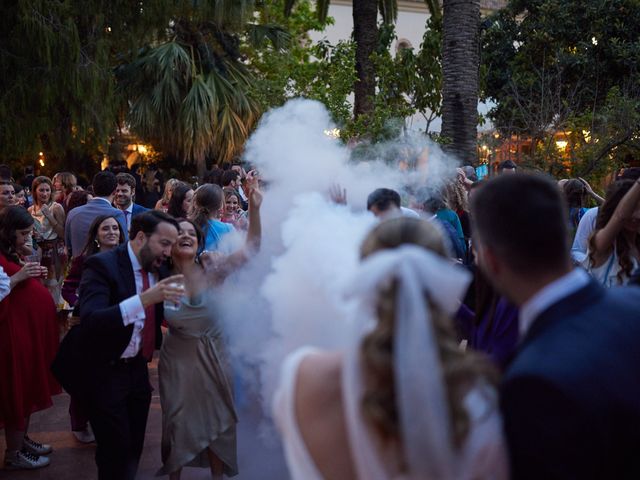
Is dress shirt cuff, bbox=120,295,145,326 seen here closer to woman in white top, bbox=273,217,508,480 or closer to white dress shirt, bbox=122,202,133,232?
woman in white top, bbox=273,217,508,480

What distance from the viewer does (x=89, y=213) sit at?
22.4 ft

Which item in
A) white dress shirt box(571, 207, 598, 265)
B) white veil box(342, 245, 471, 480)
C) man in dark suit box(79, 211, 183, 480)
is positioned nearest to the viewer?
white veil box(342, 245, 471, 480)

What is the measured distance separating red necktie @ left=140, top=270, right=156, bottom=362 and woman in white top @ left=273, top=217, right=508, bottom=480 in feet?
8.68

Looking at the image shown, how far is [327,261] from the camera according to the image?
9.13 ft

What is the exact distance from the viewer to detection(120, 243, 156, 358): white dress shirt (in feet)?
12.5

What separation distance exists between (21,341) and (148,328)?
1.46 meters

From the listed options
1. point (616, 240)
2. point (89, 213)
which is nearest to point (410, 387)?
point (616, 240)

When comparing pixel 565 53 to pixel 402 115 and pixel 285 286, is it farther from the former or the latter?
pixel 285 286

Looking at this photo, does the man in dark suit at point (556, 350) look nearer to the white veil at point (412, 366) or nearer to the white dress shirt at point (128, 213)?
the white veil at point (412, 366)

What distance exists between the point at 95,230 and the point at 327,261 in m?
A: 3.23

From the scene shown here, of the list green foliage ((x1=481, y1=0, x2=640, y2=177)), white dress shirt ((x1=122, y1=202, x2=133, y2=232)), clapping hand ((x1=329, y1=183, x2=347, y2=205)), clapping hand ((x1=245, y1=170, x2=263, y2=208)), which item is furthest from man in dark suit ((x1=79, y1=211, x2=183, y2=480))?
green foliage ((x1=481, y1=0, x2=640, y2=177))

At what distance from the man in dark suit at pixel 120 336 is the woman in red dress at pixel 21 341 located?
1194mm

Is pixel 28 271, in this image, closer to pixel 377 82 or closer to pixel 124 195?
pixel 124 195

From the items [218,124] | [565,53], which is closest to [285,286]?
[218,124]
